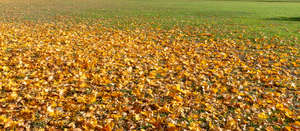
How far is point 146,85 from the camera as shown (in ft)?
18.1

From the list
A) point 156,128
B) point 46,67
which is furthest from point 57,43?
point 156,128

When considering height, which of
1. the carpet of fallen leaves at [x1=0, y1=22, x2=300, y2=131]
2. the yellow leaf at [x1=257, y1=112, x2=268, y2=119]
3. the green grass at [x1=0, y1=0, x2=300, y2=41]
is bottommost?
the yellow leaf at [x1=257, y1=112, x2=268, y2=119]

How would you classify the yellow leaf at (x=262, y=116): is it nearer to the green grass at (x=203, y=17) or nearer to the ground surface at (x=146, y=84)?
the ground surface at (x=146, y=84)

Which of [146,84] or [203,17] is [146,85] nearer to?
[146,84]

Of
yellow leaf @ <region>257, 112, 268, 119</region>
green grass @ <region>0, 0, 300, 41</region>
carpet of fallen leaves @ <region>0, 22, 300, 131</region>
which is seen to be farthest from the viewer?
green grass @ <region>0, 0, 300, 41</region>

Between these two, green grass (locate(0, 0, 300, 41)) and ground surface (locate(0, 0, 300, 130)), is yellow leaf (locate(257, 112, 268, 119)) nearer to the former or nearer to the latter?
ground surface (locate(0, 0, 300, 130))

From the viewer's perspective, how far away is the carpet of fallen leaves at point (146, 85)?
413 centimetres

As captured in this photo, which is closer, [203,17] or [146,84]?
[146,84]

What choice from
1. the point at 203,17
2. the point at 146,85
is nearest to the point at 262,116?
the point at 146,85

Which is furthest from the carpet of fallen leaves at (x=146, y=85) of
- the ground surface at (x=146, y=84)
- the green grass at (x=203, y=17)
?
the green grass at (x=203, y=17)

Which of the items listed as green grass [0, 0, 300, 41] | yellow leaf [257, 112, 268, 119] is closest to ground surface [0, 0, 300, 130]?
yellow leaf [257, 112, 268, 119]

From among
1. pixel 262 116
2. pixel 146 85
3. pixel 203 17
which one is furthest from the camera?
pixel 203 17

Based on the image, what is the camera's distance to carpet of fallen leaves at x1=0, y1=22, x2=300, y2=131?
413 centimetres

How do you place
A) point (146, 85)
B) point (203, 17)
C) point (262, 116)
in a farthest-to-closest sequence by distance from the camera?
point (203, 17), point (146, 85), point (262, 116)
